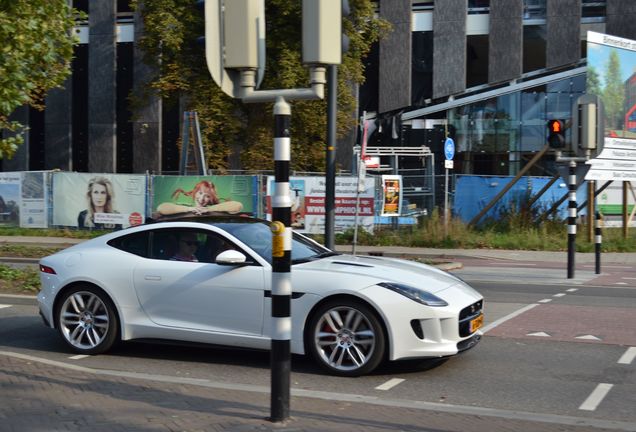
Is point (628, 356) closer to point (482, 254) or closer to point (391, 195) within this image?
point (482, 254)

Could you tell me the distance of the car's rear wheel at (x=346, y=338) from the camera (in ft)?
24.2

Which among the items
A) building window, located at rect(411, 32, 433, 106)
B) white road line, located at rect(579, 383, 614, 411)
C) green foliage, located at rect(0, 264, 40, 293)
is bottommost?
white road line, located at rect(579, 383, 614, 411)

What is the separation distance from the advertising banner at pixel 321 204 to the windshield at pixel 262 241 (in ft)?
58.1

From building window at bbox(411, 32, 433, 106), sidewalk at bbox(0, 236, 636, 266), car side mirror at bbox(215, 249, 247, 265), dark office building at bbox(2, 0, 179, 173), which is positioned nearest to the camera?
car side mirror at bbox(215, 249, 247, 265)

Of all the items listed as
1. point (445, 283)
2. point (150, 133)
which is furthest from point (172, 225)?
point (150, 133)

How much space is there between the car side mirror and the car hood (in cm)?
50

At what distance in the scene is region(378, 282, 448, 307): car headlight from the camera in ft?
24.3

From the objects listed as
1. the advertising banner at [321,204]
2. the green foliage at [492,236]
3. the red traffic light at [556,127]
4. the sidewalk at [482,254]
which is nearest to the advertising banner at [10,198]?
the sidewalk at [482,254]

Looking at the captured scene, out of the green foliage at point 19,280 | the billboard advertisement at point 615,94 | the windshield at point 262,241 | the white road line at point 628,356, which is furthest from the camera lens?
the billboard advertisement at point 615,94

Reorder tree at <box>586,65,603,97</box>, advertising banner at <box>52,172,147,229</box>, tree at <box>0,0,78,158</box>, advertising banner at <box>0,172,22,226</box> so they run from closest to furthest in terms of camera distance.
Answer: tree at <box>0,0,78,158</box> → tree at <box>586,65,603,97</box> → advertising banner at <box>52,172,147,229</box> → advertising banner at <box>0,172,22,226</box>

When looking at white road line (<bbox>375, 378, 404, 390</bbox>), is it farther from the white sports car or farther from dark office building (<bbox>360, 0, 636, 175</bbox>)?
dark office building (<bbox>360, 0, 636, 175</bbox>)

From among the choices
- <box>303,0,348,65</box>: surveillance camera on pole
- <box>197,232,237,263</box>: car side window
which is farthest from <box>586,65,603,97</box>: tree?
<box>303,0,348,65</box>: surveillance camera on pole

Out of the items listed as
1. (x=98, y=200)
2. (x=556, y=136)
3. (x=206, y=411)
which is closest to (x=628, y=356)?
Answer: (x=206, y=411)

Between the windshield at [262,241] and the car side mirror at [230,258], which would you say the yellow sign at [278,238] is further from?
the windshield at [262,241]
